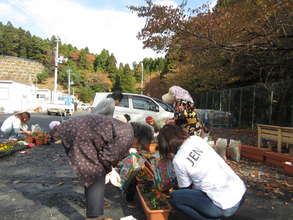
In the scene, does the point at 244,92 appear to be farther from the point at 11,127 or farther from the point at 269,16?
the point at 11,127

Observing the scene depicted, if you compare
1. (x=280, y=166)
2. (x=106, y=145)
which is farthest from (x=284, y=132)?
(x=106, y=145)

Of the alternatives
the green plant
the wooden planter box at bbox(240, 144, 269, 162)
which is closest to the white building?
the wooden planter box at bbox(240, 144, 269, 162)

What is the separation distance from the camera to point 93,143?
7.16 ft

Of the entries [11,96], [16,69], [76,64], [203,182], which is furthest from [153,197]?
[76,64]

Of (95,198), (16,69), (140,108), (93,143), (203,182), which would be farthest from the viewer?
(16,69)

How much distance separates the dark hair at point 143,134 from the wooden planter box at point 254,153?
282 centimetres

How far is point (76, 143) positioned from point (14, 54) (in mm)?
81900

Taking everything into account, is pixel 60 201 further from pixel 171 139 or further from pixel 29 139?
pixel 29 139

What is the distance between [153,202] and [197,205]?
2.32 feet

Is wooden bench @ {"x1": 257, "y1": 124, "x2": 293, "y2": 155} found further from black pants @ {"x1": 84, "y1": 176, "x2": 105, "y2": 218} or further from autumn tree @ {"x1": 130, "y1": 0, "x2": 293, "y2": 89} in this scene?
black pants @ {"x1": 84, "y1": 176, "x2": 105, "y2": 218}

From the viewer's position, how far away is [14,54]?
71250mm

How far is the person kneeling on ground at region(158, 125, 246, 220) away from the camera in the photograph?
2.03 m

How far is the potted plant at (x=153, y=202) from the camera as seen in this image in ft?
8.00

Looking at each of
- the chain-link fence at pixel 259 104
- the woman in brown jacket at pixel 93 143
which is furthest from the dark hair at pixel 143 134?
the chain-link fence at pixel 259 104
